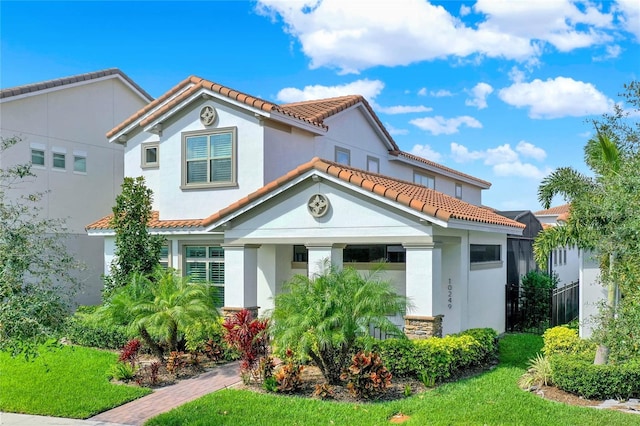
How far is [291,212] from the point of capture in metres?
15.5

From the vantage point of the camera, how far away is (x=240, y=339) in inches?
485

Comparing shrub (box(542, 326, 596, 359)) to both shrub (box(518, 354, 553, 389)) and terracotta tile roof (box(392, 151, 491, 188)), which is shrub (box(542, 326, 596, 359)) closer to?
shrub (box(518, 354, 553, 389))

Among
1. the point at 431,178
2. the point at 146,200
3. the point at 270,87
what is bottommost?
the point at 146,200

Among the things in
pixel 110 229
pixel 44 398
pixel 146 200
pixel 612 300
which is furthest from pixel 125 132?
pixel 612 300

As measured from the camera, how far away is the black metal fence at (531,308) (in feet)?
62.7

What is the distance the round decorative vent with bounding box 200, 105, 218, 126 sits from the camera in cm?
1833

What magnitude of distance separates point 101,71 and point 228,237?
1342 cm

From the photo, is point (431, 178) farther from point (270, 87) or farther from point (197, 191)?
point (197, 191)

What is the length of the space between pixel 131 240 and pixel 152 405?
647 cm

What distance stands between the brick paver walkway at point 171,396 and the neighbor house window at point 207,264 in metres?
4.77

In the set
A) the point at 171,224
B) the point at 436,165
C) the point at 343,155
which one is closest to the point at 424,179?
the point at 436,165

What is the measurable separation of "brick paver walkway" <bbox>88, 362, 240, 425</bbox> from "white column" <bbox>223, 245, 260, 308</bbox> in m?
2.46

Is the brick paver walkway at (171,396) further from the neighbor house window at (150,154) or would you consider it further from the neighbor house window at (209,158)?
the neighbor house window at (150,154)

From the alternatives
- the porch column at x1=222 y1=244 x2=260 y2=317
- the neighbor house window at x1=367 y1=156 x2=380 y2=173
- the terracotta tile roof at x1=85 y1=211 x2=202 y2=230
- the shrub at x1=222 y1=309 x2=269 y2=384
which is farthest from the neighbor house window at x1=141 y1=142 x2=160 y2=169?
the shrub at x1=222 y1=309 x2=269 y2=384
